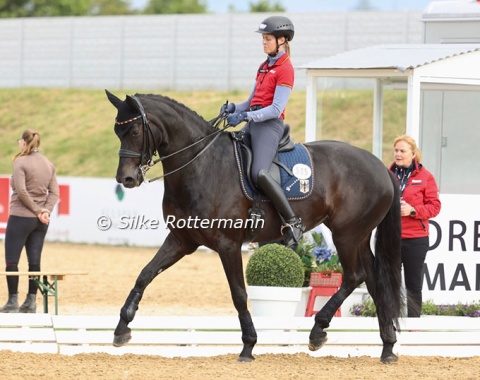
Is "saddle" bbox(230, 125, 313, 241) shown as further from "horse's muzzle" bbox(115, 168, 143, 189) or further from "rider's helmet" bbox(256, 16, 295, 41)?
"horse's muzzle" bbox(115, 168, 143, 189)

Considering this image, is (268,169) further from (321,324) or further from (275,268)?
(275,268)

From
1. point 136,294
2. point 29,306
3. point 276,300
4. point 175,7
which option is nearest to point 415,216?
point 276,300

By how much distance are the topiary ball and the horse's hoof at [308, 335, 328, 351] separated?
143 cm

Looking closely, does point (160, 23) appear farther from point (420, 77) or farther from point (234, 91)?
point (420, 77)

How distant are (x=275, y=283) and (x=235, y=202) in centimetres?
195

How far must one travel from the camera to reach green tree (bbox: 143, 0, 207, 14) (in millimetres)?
57000

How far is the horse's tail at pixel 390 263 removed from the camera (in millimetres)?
7812

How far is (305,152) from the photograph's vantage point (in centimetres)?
772

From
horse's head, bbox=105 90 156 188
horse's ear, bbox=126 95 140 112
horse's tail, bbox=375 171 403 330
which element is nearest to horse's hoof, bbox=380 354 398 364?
horse's tail, bbox=375 171 403 330

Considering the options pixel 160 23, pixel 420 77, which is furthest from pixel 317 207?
pixel 160 23

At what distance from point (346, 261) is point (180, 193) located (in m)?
1.54

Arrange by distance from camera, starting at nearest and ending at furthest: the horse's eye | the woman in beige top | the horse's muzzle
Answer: the horse's muzzle, the horse's eye, the woman in beige top

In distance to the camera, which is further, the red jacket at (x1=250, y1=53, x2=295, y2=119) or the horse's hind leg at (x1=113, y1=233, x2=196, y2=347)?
the red jacket at (x1=250, y1=53, x2=295, y2=119)

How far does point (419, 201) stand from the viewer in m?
8.61
